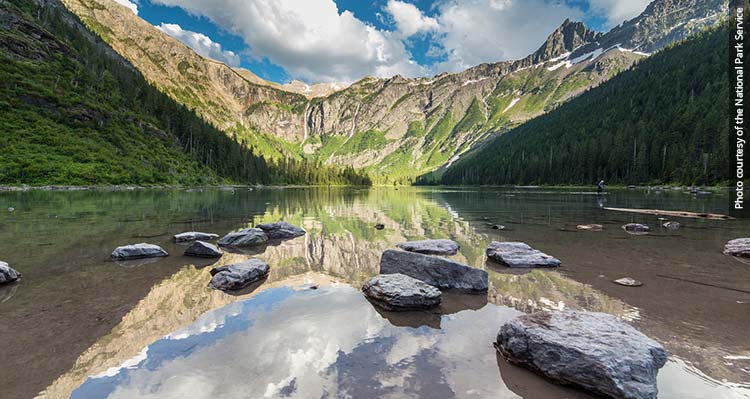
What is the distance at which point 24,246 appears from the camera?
1459 cm

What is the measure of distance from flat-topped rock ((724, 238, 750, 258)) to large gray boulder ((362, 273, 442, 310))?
13908 mm

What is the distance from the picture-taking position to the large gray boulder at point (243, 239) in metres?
16.2

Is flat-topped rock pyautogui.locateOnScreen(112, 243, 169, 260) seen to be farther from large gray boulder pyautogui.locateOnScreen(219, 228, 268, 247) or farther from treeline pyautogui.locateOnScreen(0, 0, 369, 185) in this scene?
treeline pyautogui.locateOnScreen(0, 0, 369, 185)

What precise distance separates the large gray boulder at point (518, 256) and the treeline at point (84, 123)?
88.7 m

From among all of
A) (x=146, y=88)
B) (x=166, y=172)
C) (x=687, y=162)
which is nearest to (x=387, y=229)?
(x=166, y=172)

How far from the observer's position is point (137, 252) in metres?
13.3

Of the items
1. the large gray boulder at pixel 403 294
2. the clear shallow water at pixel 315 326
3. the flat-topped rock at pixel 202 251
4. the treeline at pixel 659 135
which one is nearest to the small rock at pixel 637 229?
the clear shallow water at pixel 315 326

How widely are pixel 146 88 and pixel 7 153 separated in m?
84.0

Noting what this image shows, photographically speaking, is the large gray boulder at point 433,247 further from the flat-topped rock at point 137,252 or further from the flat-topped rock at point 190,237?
the flat-topped rock at point 137,252

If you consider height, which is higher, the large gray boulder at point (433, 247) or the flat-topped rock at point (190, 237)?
the flat-topped rock at point (190, 237)

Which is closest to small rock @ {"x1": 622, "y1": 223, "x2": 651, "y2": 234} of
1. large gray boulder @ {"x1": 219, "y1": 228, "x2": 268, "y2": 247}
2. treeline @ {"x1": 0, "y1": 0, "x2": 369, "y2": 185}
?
large gray boulder @ {"x1": 219, "y1": 228, "x2": 268, "y2": 247}

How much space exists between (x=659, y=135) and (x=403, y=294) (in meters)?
156

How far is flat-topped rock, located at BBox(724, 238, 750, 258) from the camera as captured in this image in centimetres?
1344

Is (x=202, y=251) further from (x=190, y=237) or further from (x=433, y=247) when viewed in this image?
(x=433, y=247)
